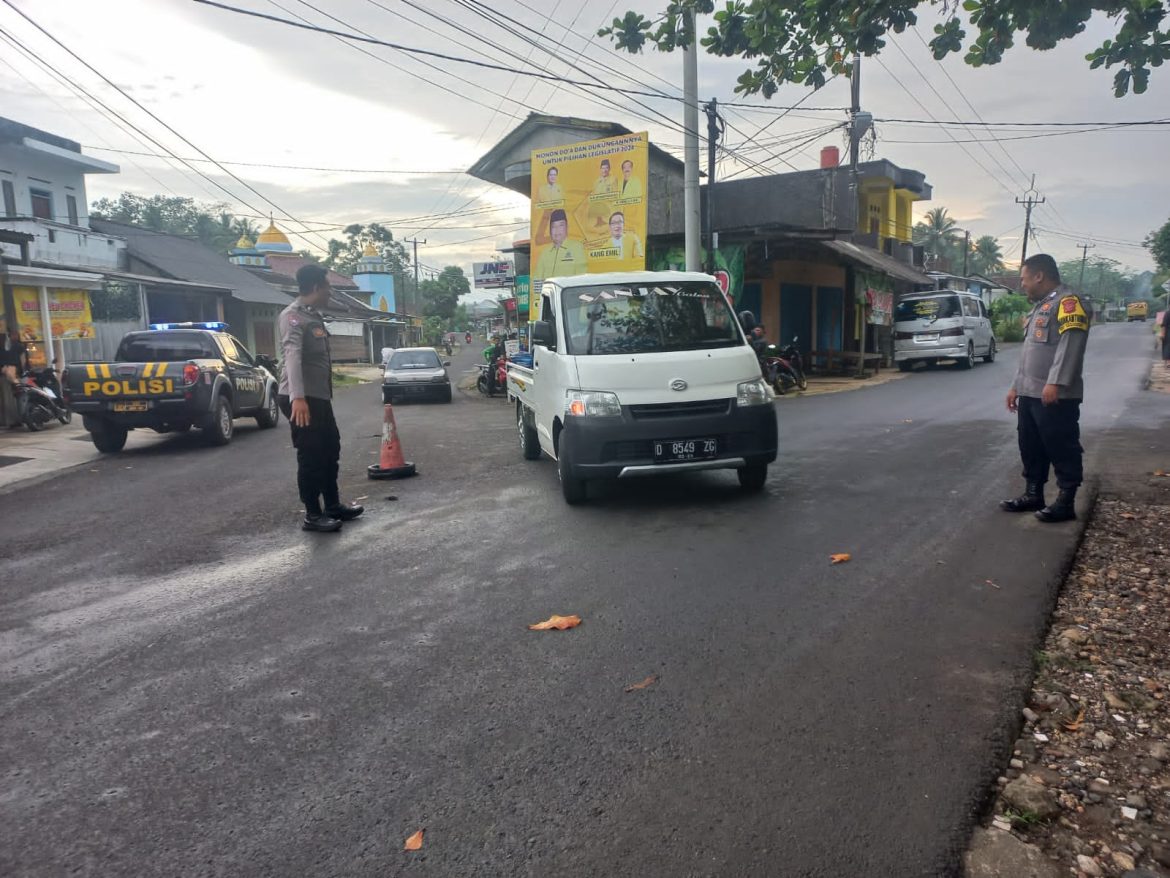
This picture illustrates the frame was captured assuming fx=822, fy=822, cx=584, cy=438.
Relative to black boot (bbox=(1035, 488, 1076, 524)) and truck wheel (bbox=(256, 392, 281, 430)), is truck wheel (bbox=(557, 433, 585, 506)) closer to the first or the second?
black boot (bbox=(1035, 488, 1076, 524))

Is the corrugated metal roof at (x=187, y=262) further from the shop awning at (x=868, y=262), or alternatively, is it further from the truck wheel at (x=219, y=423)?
the shop awning at (x=868, y=262)

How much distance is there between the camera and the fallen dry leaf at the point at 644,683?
3557mm

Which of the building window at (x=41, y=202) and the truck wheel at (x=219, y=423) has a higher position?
the building window at (x=41, y=202)

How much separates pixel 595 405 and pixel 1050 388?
337cm

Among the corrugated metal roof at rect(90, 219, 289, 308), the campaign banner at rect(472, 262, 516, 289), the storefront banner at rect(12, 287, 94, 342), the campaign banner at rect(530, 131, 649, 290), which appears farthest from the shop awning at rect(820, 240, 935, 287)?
the corrugated metal roof at rect(90, 219, 289, 308)

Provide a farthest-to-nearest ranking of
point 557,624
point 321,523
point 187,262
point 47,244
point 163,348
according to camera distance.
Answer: point 187,262, point 47,244, point 163,348, point 321,523, point 557,624

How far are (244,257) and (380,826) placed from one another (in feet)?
164

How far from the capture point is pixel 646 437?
6.69 m

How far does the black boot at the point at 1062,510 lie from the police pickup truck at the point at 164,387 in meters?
10.2

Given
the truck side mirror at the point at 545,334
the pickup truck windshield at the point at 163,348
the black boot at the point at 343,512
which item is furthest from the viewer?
the pickup truck windshield at the point at 163,348

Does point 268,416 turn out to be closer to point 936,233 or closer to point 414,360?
point 414,360

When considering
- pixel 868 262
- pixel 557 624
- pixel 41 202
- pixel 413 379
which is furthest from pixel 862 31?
pixel 41 202

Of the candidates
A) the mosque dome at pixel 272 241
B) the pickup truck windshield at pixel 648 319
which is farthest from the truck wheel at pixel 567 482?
the mosque dome at pixel 272 241

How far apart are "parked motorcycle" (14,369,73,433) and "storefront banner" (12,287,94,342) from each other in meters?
2.37
